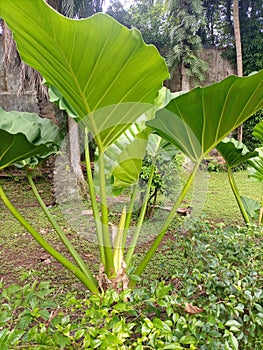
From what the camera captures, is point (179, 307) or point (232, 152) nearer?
point (179, 307)

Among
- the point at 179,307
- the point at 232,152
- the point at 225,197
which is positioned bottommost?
the point at 225,197

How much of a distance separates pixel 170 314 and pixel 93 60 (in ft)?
2.15

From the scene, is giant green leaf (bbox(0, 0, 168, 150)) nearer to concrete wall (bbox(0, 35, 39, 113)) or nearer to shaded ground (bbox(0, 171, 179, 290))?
shaded ground (bbox(0, 171, 179, 290))

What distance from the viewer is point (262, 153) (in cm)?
204

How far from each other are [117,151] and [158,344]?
3.15 ft

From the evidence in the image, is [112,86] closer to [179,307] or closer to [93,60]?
[93,60]

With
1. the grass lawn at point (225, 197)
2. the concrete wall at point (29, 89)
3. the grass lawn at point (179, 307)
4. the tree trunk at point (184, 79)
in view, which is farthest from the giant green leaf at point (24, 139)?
the tree trunk at point (184, 79)

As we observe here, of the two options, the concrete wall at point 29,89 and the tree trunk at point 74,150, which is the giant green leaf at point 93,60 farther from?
the concrete wall at point 29,89

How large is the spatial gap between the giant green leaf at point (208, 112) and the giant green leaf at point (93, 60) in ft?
0.30

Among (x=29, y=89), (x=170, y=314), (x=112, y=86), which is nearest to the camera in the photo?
(x=170, y=314)

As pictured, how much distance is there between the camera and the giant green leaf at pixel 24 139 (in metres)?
0.96

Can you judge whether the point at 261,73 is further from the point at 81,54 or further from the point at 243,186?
the point at 243,186

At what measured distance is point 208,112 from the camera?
3.12ft

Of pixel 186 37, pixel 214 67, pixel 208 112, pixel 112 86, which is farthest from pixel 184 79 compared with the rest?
pixel 112 86
